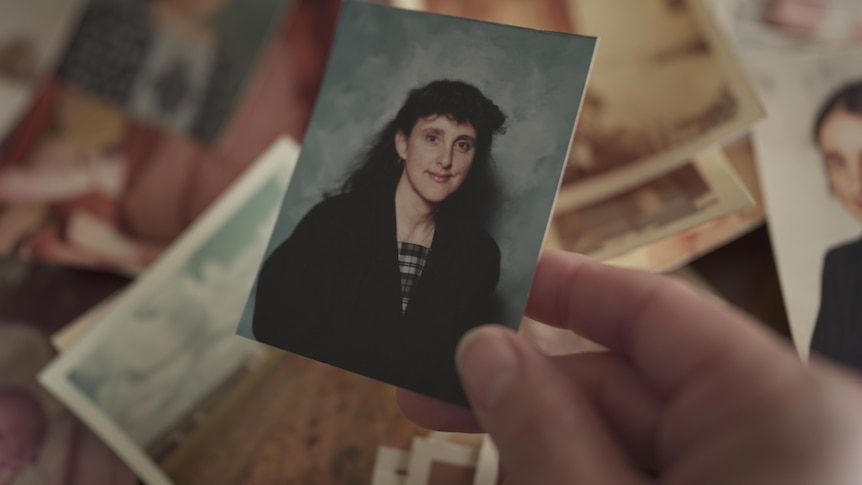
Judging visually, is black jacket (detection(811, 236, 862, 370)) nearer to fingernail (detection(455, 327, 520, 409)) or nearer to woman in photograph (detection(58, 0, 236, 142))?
fingernail (detection(455, 327, 520, 409))

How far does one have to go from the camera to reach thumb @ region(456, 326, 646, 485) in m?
0.41

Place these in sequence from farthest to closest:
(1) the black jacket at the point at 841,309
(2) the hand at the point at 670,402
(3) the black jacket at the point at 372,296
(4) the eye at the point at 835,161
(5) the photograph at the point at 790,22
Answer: (5) the photograph at the point at 790,22, (4) the eye at the point at 835,161, (1) the black jacket at the point at 841,309, (3) the black jacket at the point at 372,296, (2) the hand at the point at 670,402

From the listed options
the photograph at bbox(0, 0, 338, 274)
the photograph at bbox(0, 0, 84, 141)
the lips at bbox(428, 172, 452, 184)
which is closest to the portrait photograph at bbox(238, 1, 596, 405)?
the lips at bbox(428, 172, 452, 184)

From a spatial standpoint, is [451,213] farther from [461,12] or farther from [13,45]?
[13,45]

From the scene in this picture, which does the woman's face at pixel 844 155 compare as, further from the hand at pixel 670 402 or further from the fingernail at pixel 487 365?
the fingernail at pixel 487 365

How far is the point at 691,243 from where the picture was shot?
31.2 inches

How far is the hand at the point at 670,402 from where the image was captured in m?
0.37

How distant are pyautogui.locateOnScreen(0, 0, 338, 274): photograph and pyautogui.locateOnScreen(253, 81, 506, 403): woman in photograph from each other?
17.1 inches

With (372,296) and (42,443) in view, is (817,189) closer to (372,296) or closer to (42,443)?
(372,296)

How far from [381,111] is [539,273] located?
216 mm

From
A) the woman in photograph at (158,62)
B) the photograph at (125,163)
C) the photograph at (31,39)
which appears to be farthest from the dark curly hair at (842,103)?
the photograph at (31,39)

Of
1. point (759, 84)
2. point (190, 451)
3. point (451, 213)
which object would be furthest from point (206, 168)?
point (759, 84)

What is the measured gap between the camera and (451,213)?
53 cm

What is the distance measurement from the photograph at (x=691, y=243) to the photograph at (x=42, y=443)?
0.68 metres
